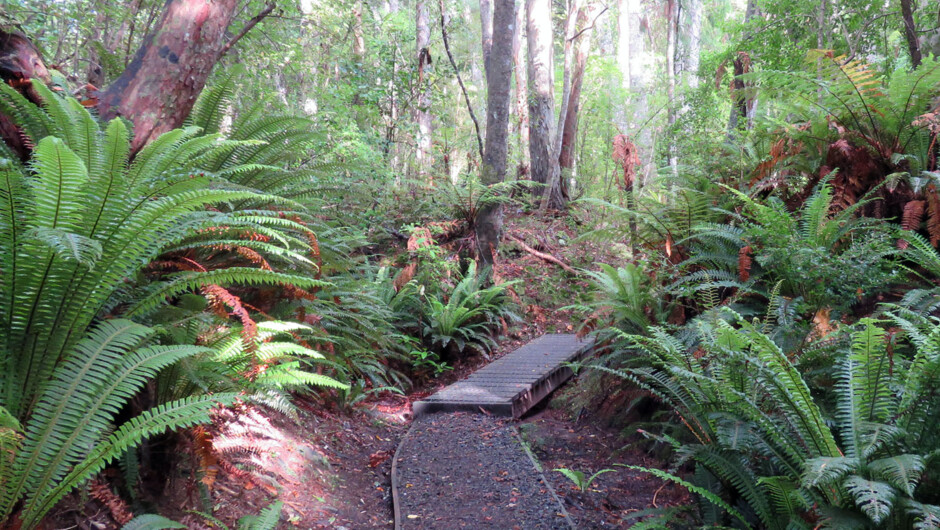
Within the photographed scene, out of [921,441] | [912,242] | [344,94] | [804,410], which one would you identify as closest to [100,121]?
[804,410]

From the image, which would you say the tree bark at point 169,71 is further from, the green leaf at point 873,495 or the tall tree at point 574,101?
the tall tree at point 574,101

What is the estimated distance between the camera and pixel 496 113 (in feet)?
28.6

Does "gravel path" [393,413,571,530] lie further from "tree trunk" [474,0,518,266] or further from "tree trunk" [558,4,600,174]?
"tree trunk" [558,4,600,174]

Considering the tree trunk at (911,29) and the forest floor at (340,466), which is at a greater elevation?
the tree trunk at (911,29)

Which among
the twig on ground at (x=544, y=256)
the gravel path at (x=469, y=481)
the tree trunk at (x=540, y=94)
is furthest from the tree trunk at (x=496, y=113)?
the gravel path at (x=469, y=481)

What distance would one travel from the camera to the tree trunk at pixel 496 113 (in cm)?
862

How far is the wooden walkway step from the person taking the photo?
4871 millimetres

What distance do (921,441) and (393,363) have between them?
485 centimetres

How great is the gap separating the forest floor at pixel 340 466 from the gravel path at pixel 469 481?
0.46 ft

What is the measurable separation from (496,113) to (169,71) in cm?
560

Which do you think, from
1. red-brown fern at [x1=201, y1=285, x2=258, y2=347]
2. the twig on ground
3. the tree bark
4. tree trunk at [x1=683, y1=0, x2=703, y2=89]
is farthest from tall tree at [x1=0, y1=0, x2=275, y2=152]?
tree trunk at [x1=683, y1=0, x2=703, y2=89]

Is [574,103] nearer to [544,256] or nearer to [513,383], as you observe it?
[544,256]

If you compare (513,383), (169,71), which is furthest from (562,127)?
(169,71)

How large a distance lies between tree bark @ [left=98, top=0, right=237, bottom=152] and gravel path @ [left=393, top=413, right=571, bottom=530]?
2.80 m
